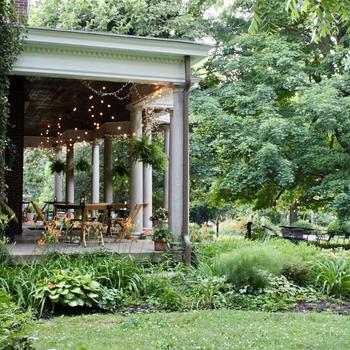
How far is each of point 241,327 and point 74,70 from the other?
18.8 feet

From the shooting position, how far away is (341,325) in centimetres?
627

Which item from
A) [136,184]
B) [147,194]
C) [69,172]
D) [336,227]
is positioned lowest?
[336,227]

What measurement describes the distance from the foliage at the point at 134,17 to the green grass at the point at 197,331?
14715 millimetres

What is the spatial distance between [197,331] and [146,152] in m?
6.55

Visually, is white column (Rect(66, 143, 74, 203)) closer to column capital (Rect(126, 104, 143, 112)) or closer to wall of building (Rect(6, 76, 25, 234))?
column capital (Rect(126, 104, 143, 112))

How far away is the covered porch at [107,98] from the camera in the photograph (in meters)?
9.50

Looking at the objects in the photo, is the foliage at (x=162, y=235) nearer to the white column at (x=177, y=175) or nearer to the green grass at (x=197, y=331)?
the white column at (x=177, y=175)

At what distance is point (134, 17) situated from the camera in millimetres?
21766

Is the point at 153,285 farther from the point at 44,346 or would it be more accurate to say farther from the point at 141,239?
the point at 141,239

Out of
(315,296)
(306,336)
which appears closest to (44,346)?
(306,336)

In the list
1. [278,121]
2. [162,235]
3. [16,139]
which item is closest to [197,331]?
[162,235]

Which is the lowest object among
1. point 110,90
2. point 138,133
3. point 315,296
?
point 315,296

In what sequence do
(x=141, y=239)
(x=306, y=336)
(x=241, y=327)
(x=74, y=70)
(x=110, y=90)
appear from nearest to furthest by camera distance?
(x=306, y=336) < (x=241, y=327) < (x=74, y=70) < (x=141, y=239) < (x=110, y=90)

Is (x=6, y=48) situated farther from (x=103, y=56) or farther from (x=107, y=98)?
(x=107, y=98)
